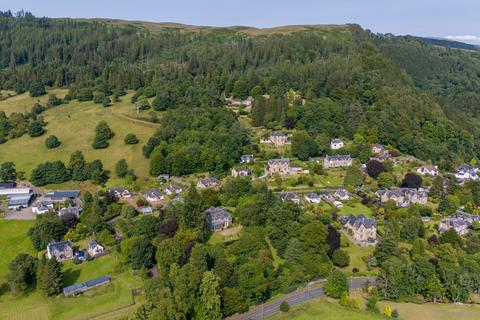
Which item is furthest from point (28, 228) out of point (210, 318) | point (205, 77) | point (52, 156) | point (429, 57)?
point (429, 57)

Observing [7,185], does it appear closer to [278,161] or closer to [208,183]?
[208,183]

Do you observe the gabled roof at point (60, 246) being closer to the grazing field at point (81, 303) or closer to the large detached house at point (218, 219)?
the grazing field at point (81, 303)

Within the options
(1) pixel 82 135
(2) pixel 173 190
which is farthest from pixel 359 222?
(1) pixel 82 135

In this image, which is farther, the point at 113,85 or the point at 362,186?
the point at 113,85

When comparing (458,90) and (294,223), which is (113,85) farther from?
(458,90)

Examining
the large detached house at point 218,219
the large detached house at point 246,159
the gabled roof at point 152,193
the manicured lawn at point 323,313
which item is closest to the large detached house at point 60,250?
the gabled roof at point 152,193
